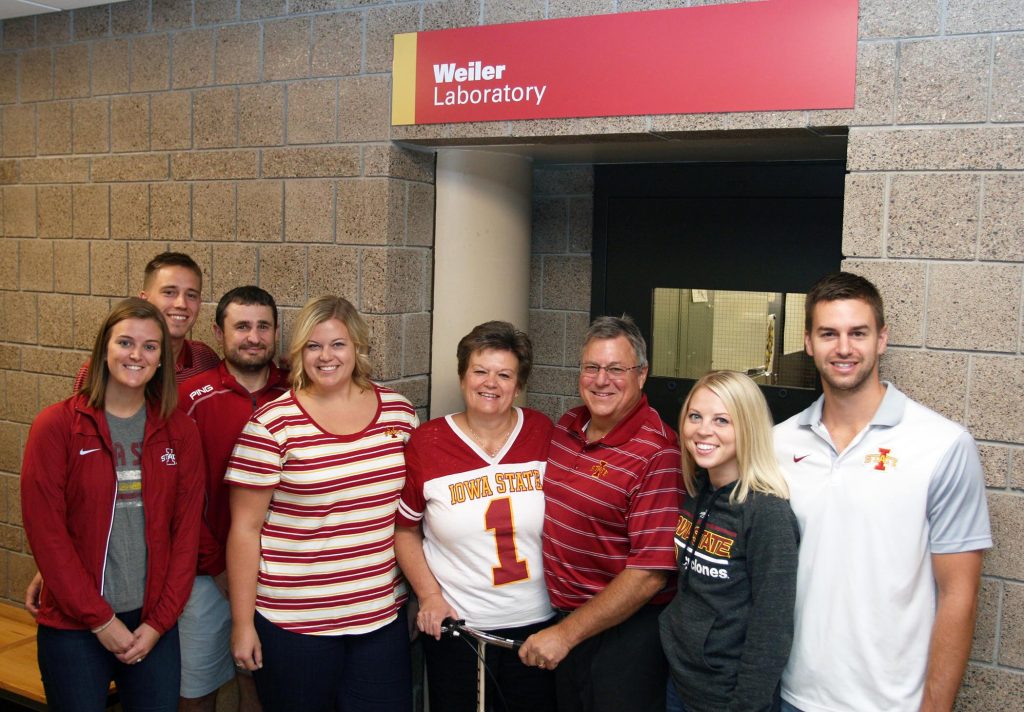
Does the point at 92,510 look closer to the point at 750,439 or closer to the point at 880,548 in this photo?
the point at 750,439

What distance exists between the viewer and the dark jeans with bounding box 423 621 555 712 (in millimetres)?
2736

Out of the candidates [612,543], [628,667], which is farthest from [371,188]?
[628,667]

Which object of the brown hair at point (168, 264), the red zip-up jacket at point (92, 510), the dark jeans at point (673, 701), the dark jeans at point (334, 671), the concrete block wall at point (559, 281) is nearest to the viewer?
the dark jeans at point (673, 701)

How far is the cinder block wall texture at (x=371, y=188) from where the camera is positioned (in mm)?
2477

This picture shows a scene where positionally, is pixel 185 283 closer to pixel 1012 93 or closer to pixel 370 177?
pixel 370 177

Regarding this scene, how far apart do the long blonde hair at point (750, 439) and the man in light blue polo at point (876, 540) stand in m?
0.08

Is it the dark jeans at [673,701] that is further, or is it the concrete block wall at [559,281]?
the concrete block wall at [559,281]

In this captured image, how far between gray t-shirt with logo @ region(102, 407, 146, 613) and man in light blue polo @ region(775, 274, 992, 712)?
1764 millimetres

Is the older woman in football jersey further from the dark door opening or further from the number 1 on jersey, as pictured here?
the dark door opening

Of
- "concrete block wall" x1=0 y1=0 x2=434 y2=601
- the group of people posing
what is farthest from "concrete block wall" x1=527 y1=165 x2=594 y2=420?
the group of people posing

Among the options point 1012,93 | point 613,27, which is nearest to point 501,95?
point 613,27

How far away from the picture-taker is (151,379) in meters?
2.71

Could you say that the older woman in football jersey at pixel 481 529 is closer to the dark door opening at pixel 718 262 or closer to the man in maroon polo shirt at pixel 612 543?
the man in maroon polo shirt at pixel 612 543

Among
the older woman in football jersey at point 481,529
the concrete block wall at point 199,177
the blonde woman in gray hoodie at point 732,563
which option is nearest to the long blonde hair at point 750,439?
the blonde woman in gray hoodie at point 732,563
